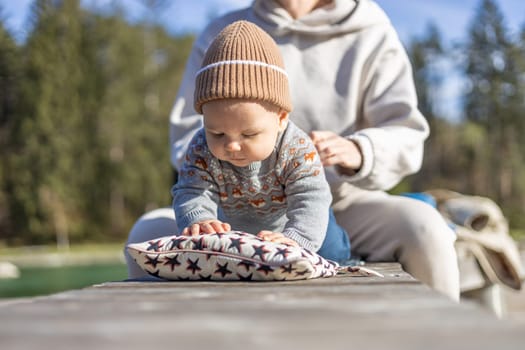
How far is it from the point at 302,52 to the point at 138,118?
2153 centimetres

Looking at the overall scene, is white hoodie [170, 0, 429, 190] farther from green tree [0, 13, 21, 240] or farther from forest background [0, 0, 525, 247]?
green tree [0, 13, 21, 240]

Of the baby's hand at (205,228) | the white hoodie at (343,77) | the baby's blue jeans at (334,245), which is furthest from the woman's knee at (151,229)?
the baby's hand at (205,228)

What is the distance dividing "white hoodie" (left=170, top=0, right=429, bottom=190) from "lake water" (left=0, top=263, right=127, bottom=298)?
28.5 ft

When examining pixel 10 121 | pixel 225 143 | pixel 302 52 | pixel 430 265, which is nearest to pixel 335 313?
pixel 225 143

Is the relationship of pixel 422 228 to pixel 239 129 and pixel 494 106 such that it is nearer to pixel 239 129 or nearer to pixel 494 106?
pixel 239 129

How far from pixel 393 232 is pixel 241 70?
87 cm

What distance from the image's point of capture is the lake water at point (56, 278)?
36.7 ft

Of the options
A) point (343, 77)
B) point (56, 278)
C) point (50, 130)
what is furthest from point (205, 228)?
point (50, 130)

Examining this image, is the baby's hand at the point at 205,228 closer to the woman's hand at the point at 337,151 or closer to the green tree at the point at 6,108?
the woman's hand at the point at 337,151

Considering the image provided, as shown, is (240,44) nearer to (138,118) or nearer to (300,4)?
(300,4)

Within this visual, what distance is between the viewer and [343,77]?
270 centimetres

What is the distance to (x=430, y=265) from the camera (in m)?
2.21

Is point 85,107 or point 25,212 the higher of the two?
point 85,107

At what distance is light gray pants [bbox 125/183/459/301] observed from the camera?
2.22m
